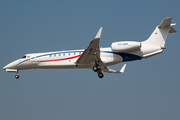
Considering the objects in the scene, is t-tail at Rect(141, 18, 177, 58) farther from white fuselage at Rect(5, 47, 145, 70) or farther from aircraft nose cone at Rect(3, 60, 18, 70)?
aircraft nose cone at Rect(3, 60, 18, 70)

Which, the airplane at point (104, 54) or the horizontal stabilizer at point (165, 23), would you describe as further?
the airplane at point (104, 54)

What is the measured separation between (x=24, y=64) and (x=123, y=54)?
10165mm

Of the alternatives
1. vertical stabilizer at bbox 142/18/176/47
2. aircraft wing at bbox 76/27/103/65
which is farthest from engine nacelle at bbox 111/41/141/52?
aircraft wing at bbox 76/27/103/65

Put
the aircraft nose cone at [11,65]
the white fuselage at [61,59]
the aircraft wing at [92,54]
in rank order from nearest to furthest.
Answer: the aircraft wing at [92,54]
the white fuselage at [61,59]
the aircraft nose cone at [11,65]

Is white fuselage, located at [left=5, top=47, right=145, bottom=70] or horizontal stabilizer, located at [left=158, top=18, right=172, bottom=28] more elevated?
horizontal stabilizer, located at [left=158, top=18, right=172, bottom=28]

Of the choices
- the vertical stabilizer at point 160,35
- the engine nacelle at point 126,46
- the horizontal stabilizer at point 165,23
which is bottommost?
the engine nacelle at point 126,46

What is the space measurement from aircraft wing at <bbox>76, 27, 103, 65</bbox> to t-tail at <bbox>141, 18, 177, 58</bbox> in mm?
4365

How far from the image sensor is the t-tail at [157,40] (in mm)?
23359

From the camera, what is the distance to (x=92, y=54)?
75.3 feet

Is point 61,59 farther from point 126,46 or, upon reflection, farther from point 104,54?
point 126,46

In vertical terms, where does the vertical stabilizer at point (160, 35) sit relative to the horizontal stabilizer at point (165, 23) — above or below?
below

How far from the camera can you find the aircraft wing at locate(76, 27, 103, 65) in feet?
70.3

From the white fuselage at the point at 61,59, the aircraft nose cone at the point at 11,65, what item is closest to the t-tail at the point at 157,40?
the white fuselage at the point at 61,59

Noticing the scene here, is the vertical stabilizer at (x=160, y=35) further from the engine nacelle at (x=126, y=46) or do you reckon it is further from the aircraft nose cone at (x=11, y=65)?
the aircraft nose cone at (x=11, y=65)
